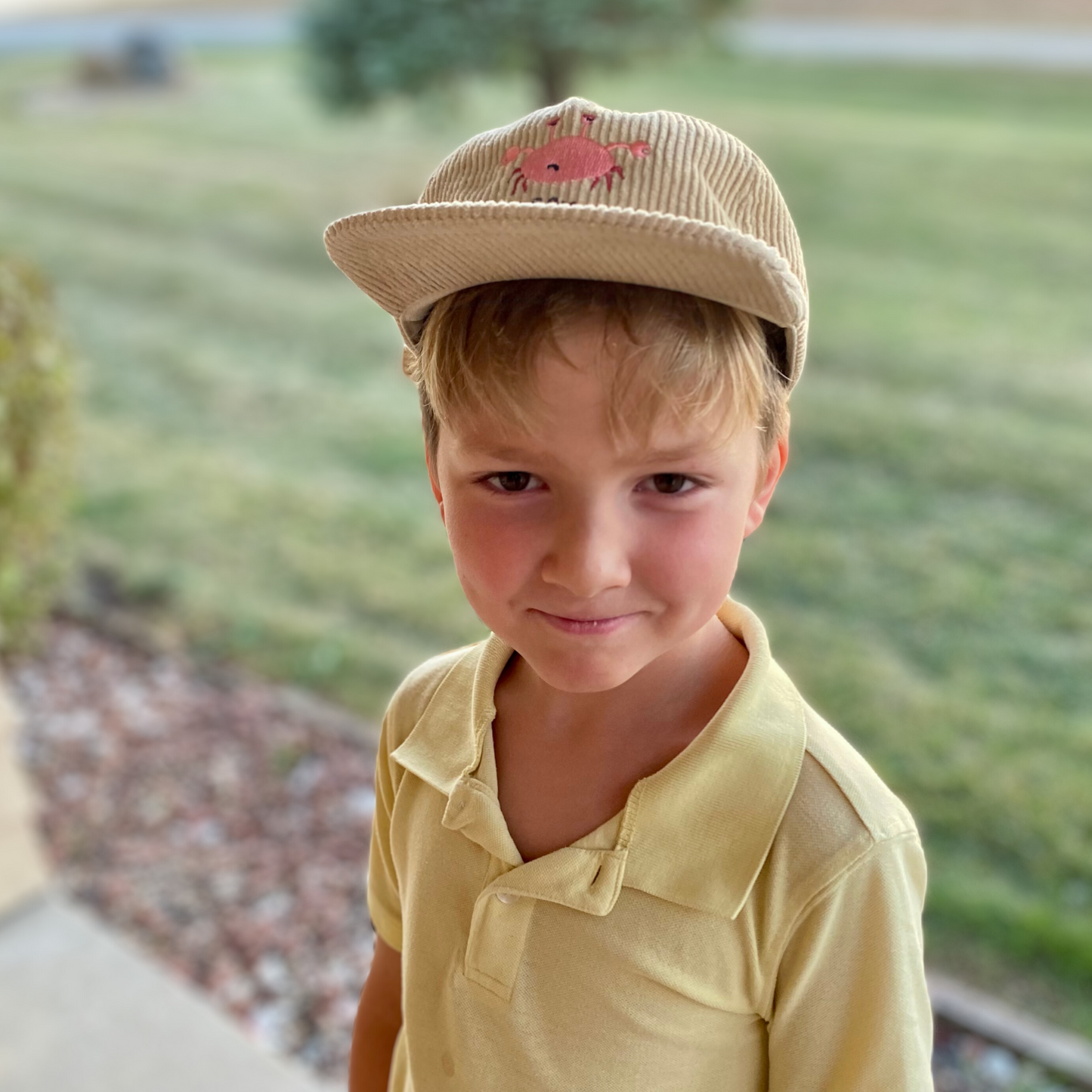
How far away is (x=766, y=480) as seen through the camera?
974 mm

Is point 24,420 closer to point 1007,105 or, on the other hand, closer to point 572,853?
point 572,853

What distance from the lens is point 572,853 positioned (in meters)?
0.97

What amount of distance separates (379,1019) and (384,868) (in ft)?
0.56

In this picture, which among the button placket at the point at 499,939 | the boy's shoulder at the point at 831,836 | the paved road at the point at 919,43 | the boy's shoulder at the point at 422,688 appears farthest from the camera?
the paved road at the point at 919,43

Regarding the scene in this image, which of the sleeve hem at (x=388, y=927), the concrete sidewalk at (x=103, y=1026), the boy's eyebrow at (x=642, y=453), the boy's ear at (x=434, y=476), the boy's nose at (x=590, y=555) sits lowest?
the concrete sidewalk at (x=103, y=1026)

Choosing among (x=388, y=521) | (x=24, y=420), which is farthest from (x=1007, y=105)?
(x=24, y=420)

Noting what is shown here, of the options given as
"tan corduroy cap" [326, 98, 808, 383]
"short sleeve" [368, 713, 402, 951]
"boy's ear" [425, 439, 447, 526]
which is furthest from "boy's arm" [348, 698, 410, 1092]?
"tan corduroy cap" [326, 98, 808, 383]

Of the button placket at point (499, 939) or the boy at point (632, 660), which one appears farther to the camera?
the button placket at point (499, 939)

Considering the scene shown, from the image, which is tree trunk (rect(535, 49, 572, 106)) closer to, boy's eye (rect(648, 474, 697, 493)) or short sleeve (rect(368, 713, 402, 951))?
short sleeve (rect(368, 713, 402, 951))

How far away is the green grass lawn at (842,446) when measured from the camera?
3.15 m

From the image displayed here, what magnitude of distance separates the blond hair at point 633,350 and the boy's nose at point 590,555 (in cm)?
7

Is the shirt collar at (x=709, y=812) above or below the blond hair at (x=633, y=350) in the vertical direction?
below

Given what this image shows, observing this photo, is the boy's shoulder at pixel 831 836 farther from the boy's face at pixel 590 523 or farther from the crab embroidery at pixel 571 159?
the crab embroidery at pixel 571 159

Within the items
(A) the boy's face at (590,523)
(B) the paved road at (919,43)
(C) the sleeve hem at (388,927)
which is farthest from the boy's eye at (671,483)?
(B) the paved road at (919,43)
